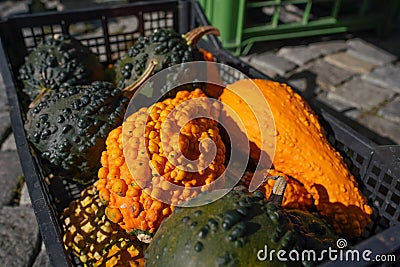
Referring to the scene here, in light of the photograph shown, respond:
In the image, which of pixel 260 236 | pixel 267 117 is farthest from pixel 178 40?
pixel 260 236

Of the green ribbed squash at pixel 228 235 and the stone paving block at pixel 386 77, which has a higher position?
the green ribbed squash at pixel 228 235

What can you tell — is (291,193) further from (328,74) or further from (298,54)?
(298,54)

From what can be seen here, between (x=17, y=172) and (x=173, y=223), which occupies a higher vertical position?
(x=173, y=223)

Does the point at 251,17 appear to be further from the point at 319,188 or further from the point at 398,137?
the point at 319,188

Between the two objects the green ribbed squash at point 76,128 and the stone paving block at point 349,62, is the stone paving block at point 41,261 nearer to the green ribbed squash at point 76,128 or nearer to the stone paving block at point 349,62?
the green ribbed squash at point 76,128

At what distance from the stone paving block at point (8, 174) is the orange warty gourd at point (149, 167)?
0.93 m

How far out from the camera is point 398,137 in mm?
2262

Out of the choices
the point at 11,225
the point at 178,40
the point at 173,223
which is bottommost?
the point at 11,225

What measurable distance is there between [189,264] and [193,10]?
4.32 ft

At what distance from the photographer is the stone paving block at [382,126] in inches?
89.7

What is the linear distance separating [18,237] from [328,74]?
79.6 inches

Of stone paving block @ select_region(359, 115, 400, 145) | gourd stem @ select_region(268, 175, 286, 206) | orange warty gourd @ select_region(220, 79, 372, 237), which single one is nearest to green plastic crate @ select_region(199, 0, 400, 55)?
stone paving block @ select_region(359, 115, 400, 145)

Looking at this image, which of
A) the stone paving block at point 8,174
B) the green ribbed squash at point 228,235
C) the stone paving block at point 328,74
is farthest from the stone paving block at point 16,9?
the green ribbed squash at point 228,235

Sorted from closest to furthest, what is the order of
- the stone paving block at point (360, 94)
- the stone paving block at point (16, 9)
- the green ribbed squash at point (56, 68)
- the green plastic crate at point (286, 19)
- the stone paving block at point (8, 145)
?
1. the green ribbed squash at point (56, 68)
2. the stone paving block at point (8, 145)
3. the stone paving block at point (360, 94)
4. the green plastic crate at point (286, 19)
5. the stone paving block at point (16, 9)
